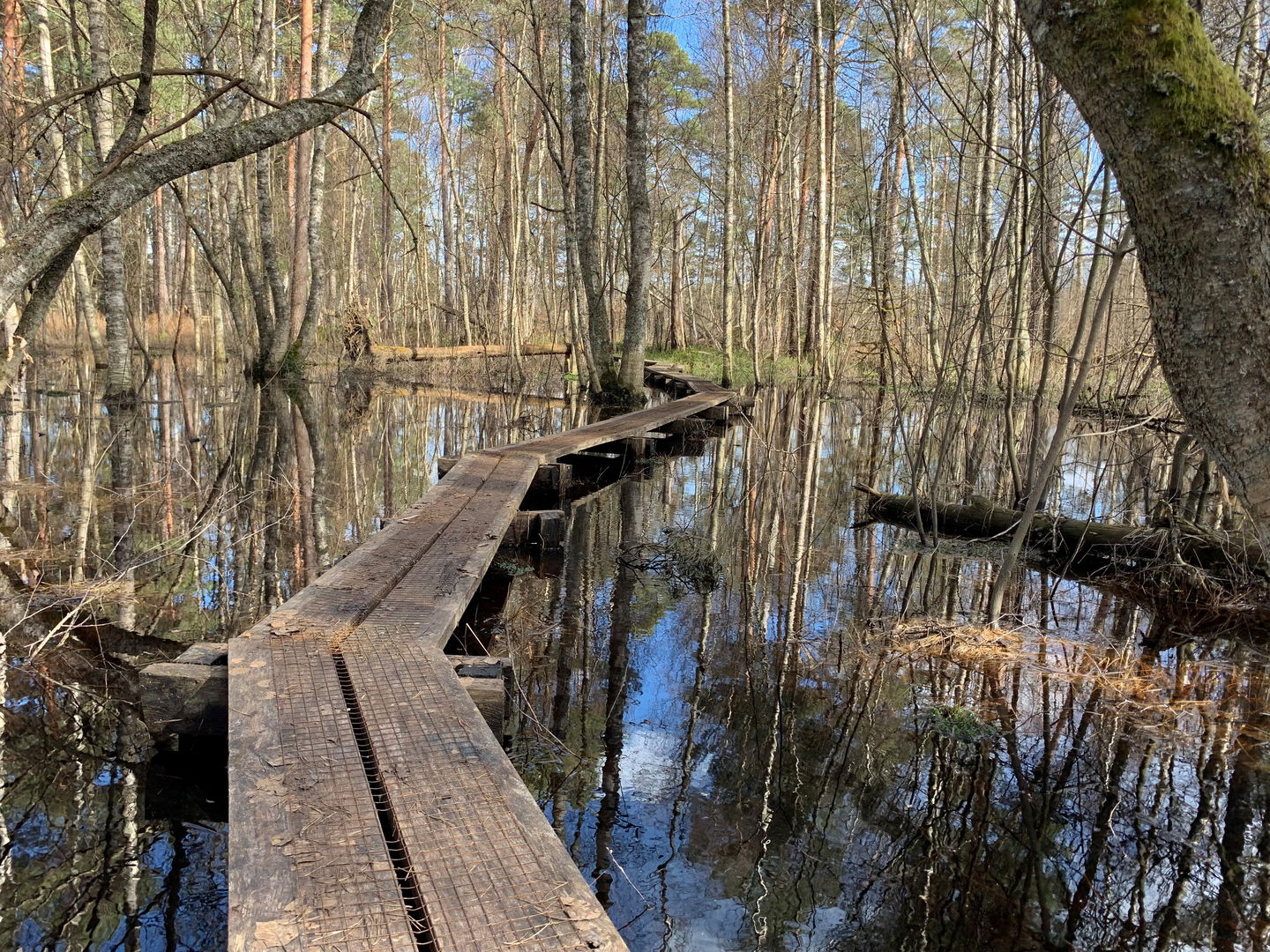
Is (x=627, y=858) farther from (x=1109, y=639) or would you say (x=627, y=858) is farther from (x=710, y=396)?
(x=710, y=396)

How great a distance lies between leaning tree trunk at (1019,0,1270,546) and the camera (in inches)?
65.5

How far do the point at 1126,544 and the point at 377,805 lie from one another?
5.52 meters

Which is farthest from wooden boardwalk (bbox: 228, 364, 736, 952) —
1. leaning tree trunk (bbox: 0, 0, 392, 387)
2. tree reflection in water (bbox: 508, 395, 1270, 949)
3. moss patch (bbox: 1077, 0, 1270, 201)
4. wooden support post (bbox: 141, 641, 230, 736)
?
leaning tree trunk (bbox: 0, 0, 392, 387)

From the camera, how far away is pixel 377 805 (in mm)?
2352

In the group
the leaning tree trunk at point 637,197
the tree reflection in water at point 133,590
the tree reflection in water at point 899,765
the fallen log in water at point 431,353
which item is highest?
the leaning tree trunk at point 637,197

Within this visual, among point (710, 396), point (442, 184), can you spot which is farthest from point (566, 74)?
point (710, 396)

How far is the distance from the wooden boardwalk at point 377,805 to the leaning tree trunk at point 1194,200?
162 cm

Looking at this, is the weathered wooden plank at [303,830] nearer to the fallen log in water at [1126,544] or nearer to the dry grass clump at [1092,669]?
the dry grass clump at [1092,669]

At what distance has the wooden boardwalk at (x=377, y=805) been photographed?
1.85 metres

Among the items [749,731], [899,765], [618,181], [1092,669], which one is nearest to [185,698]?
[749,731]

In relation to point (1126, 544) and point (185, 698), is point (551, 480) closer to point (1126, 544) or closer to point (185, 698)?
point (1126, 544)

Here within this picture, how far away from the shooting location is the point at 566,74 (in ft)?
90.9

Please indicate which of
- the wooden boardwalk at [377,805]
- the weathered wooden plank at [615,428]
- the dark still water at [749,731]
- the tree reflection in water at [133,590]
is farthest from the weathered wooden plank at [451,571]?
the weathered wooden plank at [615,428]

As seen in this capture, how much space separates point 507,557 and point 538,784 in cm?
334
